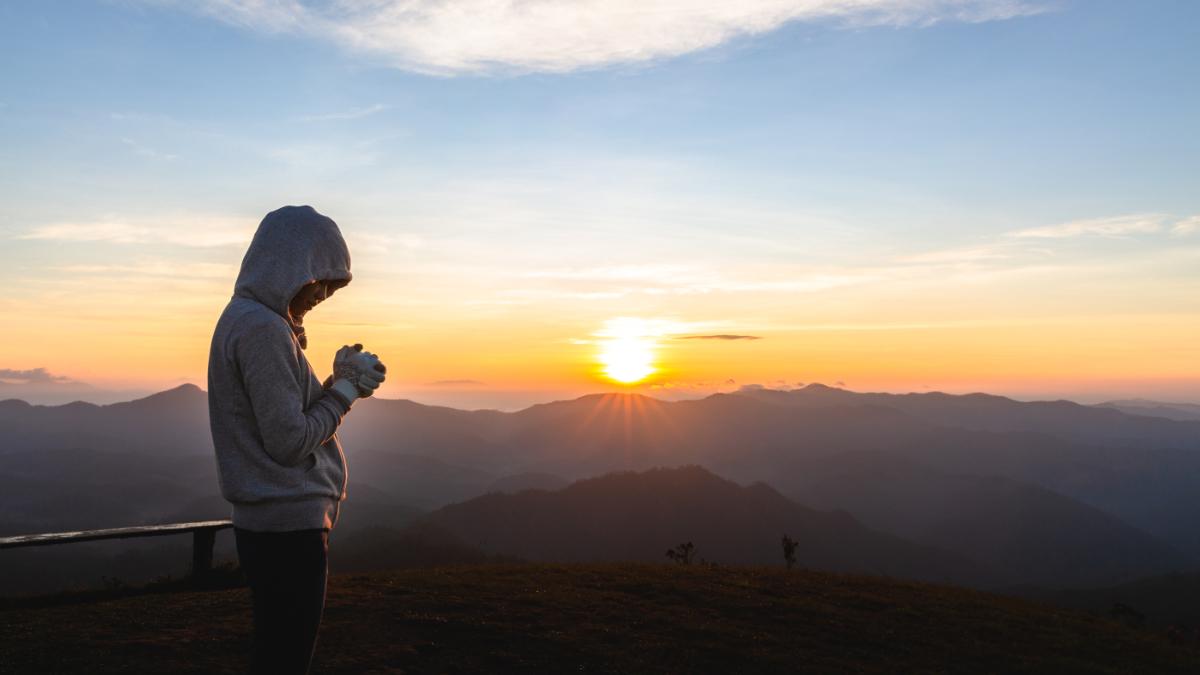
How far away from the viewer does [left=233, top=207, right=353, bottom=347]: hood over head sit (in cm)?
335

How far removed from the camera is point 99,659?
7.41 m

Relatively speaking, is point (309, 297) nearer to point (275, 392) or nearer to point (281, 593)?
point (275, 392)

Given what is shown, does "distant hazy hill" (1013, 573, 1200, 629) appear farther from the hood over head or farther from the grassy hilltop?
the hood over head

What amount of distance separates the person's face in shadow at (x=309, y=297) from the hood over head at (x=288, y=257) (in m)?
0.06

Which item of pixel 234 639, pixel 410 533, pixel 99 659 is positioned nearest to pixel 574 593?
pixel 234 639

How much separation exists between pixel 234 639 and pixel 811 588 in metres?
8.98

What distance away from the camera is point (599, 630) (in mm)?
9367

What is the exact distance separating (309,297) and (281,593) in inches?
53.9

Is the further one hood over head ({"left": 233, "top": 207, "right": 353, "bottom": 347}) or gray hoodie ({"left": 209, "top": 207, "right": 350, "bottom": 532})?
hood over head ({"left": 233, "top": 207, "right": 353, "bottom": 347})

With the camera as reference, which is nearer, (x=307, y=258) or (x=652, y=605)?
(x=307, y=258)

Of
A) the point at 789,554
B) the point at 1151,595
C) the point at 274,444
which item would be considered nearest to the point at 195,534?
the point at 274,444

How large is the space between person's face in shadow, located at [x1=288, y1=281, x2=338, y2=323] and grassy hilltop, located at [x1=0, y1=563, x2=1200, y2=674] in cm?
515

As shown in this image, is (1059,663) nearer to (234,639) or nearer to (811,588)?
(811,588)

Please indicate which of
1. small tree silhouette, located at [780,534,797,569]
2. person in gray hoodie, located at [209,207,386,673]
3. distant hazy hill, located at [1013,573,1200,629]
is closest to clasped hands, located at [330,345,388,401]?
person in gray hoodie, located at [209,207,386,673]
